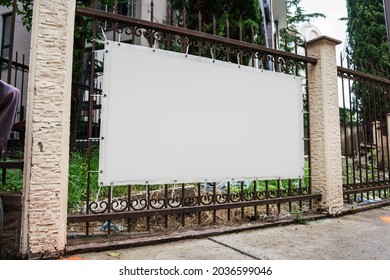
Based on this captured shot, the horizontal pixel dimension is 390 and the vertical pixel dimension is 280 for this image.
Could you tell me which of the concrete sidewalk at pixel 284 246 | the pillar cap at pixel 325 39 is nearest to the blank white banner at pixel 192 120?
the concrete sidewalk at pixel 284 246

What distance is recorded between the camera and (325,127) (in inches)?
150

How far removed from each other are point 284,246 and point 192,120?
4.92 ft

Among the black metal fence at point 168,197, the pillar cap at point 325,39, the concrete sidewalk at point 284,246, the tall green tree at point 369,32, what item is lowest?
the concrete sidewalk at point 284,246

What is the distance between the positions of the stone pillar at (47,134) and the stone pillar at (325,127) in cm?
309

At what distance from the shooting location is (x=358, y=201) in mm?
4512

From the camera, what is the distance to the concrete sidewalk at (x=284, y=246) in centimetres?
236

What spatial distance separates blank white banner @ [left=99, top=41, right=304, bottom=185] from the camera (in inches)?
105

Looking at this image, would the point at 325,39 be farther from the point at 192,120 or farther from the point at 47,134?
the point at 47,134

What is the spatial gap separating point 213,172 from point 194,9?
4334 mm

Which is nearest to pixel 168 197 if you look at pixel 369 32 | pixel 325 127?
pixel 325 127

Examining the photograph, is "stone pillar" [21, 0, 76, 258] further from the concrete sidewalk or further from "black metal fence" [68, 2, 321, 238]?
the concrete sidewalk

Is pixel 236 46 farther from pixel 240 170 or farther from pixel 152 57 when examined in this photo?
pixel 240 170

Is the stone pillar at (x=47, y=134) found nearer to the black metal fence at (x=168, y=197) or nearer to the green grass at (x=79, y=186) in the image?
the black metal fence at (x=168, y=197)

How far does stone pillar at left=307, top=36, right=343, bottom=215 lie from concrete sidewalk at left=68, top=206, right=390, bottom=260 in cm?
50
